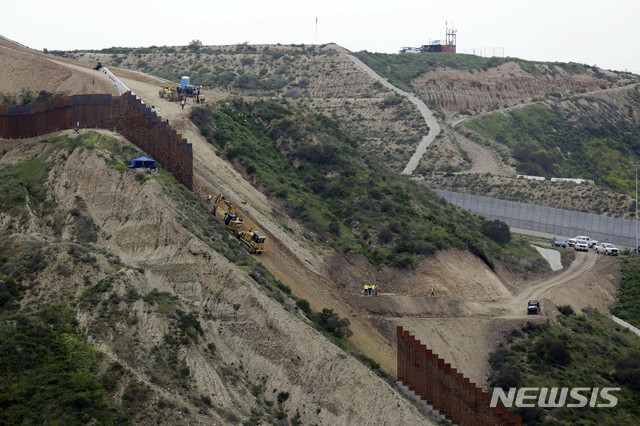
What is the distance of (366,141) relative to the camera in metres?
116

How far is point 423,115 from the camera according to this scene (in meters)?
124

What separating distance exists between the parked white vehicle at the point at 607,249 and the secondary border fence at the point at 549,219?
6919 mm

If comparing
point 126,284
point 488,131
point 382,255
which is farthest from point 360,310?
point 488,131

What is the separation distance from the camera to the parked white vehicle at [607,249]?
269 ft

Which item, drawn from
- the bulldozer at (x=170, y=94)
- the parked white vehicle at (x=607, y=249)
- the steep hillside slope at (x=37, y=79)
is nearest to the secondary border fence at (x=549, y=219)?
the parked white vehicle at (x=607, y=249)

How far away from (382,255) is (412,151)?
4958cm

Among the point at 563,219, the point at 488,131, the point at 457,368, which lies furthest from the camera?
the point at 488,131

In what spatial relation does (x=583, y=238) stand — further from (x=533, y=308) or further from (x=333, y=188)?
(x=333, y=188)

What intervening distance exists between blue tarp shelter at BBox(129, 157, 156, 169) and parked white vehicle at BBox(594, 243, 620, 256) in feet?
151

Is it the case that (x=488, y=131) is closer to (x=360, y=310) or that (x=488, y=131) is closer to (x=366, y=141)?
(x=366, y=141)

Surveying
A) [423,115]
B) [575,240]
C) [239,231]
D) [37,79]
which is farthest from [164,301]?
[423,115]

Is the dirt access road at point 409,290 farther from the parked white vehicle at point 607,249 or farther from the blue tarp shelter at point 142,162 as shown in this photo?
the parked white vehicle at point 607,249

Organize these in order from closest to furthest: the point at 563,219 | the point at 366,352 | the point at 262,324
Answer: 1. the point at 262,324
2. the point at 366,352
3. the point at 563,219

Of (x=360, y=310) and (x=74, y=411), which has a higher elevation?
(x=74, y=411)
